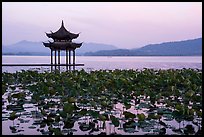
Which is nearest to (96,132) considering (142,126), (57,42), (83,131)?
(83,131)

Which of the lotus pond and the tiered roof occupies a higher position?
the tiered roof

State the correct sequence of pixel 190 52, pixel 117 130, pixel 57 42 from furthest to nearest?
pixel 190 52 < pixel 57 42 < pixel 117 130

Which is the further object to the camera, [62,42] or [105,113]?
[62,42]

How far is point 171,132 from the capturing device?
577 centimetres

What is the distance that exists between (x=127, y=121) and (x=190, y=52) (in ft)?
609

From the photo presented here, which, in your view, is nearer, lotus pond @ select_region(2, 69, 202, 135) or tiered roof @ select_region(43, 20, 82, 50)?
lotus pond @ select_region(2, 69, 202, 135)

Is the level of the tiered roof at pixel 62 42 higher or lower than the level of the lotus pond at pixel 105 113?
higher

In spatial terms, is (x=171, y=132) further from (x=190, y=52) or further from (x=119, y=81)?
(x=190, y=52)

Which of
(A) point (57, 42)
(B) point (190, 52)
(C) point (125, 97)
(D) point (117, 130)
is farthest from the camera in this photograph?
(B) point (190, 52)

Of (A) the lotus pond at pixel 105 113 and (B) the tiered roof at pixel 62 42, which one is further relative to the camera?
(B) the tiered roof at pixel 62 42

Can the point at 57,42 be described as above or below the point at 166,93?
above

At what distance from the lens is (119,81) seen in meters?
10.8

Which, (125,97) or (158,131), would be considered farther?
(125,97)

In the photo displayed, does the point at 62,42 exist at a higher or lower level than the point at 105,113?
higher
